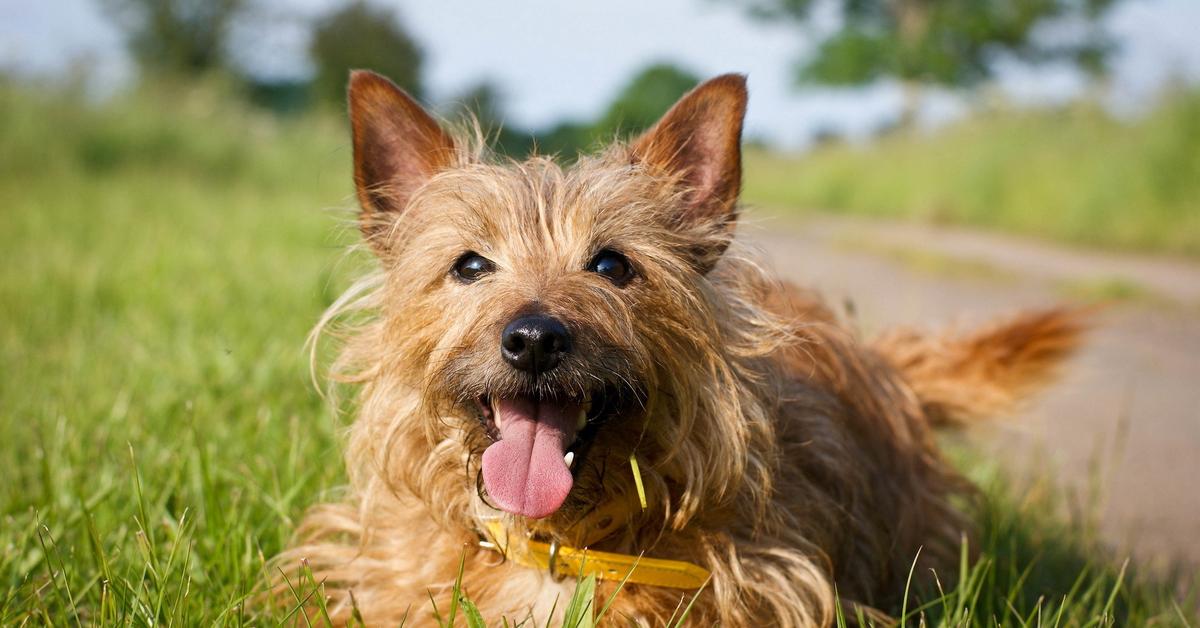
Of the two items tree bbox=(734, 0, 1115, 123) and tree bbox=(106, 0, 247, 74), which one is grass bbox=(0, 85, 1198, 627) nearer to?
tree bbox=(734, 0, 1115, 123)

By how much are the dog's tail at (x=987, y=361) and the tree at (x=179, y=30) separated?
35.0 m

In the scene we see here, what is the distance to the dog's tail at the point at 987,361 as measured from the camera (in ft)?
11.5

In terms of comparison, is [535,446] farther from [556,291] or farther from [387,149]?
[387,149]

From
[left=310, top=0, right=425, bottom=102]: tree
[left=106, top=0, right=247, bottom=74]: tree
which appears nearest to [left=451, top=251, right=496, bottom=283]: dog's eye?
[left=310, top=0, right=425, bottom=102]: tree

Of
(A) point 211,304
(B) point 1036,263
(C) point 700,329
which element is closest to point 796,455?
(C) point 700,329

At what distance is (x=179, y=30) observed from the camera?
3403 cm

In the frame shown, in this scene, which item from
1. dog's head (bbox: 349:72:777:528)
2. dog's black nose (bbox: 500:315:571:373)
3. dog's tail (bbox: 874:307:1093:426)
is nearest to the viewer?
dog's black nose (bbox: 500:315:571:373)

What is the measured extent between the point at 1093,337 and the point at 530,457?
2878 mm

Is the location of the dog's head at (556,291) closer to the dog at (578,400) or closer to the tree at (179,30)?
the dog at (578,400)

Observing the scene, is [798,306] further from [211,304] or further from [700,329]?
[211,304]

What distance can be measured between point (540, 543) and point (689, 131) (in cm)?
111

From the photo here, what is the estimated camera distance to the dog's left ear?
7.80 feet

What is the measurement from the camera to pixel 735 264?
2.62 m

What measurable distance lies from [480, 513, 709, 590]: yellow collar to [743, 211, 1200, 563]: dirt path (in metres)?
0.96
